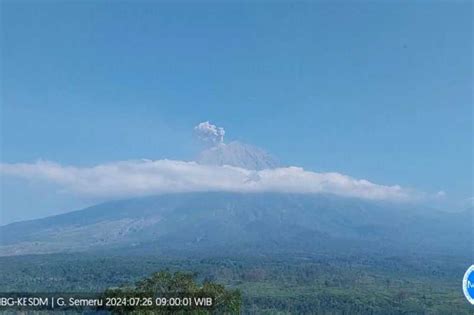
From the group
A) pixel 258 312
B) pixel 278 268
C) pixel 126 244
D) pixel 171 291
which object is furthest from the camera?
pixel 126 244

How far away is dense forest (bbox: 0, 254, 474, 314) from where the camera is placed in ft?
238

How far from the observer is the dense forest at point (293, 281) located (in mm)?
72625

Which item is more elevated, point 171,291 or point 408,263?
point 171,291

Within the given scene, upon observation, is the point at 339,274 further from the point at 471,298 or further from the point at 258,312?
the point at 471,298

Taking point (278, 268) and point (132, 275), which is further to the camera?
point (278, 268)

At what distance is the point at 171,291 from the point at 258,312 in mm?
48505

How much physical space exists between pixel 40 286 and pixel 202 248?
104 m

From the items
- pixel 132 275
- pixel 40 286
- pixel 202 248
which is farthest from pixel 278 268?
pixel 202 248

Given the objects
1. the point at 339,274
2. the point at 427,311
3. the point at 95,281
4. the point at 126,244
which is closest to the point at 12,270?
the point at 95,281

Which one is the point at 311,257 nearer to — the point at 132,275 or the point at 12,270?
the point at 132,275

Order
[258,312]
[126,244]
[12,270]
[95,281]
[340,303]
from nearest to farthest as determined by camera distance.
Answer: [258,312] < [340,303] < [95,281] < [12,270] < [126,244]

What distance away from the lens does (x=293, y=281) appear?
98938 millimetres

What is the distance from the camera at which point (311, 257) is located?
152000mm

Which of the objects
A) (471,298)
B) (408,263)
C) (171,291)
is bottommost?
(408,263)
